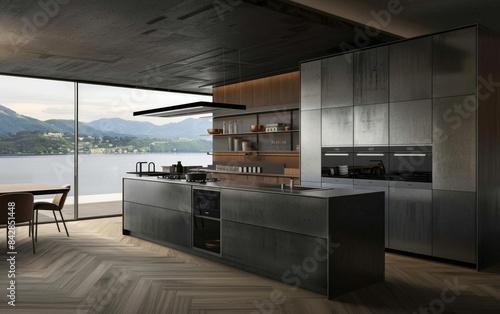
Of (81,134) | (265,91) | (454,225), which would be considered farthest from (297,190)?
(81,134)

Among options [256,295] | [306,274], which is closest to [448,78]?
[306,274]

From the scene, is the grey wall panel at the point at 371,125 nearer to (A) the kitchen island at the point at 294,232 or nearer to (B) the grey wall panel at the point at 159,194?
(A) the kitchen island at the point at 294,232

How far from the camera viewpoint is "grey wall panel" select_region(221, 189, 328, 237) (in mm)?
3914

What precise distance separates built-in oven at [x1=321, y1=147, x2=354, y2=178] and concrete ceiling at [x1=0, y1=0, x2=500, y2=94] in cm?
148

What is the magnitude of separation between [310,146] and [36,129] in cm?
623

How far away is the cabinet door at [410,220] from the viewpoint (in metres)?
5.10

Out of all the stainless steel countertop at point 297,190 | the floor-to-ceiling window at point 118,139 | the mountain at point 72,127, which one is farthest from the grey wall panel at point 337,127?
the mountain at point 72,127

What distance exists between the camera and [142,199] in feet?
21.0

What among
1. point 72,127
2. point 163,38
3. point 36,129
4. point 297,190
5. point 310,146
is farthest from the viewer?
point 36,129

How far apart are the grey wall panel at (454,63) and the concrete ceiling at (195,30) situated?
1.39 feet

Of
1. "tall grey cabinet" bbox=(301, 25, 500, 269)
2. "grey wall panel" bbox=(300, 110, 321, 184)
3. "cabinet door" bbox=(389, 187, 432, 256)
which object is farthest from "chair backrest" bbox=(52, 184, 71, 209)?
"cabinet door" bbox=(389, 187, 432, 256)

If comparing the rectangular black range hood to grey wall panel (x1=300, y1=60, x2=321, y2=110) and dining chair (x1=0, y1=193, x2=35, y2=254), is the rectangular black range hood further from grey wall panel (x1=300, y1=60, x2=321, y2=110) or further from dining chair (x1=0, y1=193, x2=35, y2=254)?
dining chair (x1=0, y1=193, x2=35, y2=254)

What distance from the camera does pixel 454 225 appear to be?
4.84 m

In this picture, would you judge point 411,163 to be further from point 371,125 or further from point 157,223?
point 157,223
